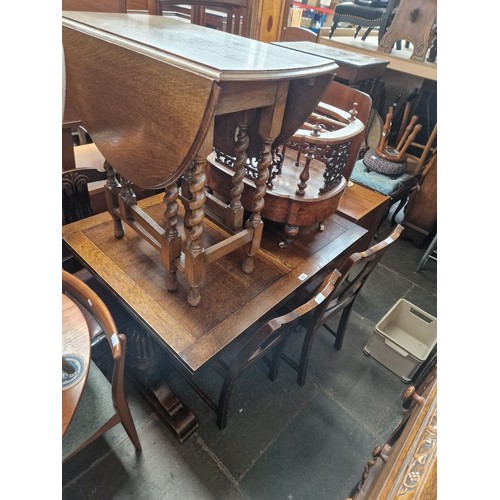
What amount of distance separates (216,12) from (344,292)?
2090 millimetres

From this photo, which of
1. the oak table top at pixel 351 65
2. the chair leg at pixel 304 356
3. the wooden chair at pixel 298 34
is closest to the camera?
the chair leg at pixel 304 356

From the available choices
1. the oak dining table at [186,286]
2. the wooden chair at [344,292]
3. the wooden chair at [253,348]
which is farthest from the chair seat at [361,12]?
the wooden chair at [253,348]

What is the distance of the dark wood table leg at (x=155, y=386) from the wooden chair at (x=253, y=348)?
0.39 ft

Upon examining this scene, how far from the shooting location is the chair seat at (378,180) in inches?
95.1

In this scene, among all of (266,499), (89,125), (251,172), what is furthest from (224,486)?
(89,125)

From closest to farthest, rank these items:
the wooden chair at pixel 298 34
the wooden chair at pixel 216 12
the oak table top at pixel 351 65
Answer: the wooden chair at pixel 216 12, the oak table top at pixel 351 65, the wooden chair at pixel 298 34

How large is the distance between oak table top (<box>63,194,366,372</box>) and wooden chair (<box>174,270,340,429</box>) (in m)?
0.08

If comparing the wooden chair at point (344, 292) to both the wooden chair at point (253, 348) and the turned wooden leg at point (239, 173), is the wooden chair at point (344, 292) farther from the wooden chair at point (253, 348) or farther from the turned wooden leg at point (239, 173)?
the turned wooden leg at point (239, 173)

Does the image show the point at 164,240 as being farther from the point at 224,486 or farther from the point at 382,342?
the point at 382,342

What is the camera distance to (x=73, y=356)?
0.92 m

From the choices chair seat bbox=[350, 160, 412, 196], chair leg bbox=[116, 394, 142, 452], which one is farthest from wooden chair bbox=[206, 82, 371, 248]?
chair seat bbox=[350, 160, 412, 196]

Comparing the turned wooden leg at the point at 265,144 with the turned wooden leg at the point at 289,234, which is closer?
the turned wooden leg at the point at 265,144

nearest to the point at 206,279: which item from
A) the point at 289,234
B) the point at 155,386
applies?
the point at 289,234
